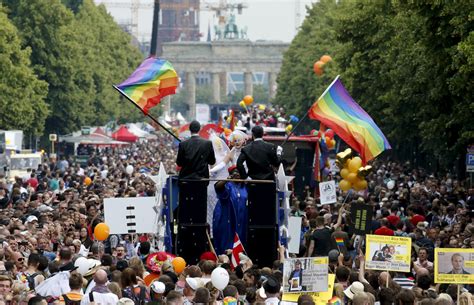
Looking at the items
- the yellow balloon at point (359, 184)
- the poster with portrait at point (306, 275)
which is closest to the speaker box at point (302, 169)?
the yellow balloon at point (359, 184)

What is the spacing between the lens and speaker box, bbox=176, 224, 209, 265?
22.2m

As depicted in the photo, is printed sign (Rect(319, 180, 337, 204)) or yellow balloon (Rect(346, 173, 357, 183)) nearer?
printed sign (Rect(319, 180, 337, 204))

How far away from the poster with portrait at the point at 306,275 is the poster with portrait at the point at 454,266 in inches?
66.7

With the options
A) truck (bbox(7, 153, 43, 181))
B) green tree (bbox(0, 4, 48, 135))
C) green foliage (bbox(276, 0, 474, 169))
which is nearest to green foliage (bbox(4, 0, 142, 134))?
green tree (bbox(0, 4, 48, 135))

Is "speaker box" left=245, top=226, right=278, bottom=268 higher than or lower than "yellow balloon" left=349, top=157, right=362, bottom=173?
lower

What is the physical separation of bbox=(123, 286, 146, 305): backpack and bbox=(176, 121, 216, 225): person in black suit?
4727mm

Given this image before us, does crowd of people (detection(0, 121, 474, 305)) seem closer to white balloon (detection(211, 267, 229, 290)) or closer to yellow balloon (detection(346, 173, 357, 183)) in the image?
white balloon (detection(211, 267, 229, 290))

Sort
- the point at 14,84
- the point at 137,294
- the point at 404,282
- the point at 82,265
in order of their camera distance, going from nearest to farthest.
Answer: the point at 137,294, the point at 82,265, the point at 404,282, the point at 14,84

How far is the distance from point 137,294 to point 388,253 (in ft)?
10.9

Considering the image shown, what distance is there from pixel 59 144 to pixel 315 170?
45.8m

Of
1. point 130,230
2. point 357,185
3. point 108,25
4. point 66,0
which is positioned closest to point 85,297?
point 130,230

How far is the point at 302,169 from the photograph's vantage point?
141 ft

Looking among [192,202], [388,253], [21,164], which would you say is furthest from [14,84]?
[388,253]

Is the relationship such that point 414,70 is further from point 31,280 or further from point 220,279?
point 220,279
